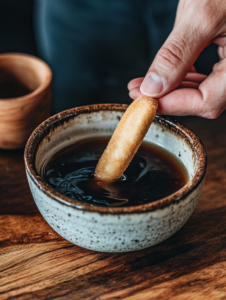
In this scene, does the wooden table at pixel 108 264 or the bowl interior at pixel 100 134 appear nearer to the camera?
the wooden table at pixel 108 264

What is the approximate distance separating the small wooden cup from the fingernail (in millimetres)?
385

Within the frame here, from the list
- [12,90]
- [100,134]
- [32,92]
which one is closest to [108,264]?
[100,134]

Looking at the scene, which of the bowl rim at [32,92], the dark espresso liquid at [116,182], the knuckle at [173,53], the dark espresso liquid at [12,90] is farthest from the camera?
the dark espresso liquid at [12,90]

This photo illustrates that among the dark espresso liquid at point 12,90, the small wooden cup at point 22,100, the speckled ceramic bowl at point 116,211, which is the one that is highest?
the speckled ceramic bowl at point 116,211

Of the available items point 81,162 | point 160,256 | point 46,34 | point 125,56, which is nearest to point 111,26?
point 125,56

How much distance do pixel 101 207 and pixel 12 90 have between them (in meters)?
0.86

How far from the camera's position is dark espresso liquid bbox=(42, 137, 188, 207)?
76cm

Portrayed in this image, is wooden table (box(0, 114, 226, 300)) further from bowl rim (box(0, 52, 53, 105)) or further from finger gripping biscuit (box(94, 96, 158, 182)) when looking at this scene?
bowl rim (box(0, 52, 53, 105))

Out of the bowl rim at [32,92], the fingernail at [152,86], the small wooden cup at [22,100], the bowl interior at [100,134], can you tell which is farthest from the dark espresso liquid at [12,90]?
the fingernail at [152,86]

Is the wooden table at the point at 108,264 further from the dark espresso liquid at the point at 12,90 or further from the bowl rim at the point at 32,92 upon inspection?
the dark espresso liquid at the point at 12,90

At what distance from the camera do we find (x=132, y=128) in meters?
0.76

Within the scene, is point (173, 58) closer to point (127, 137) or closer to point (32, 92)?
point (127, 137)

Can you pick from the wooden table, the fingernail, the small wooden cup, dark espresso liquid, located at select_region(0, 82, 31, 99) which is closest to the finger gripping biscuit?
the fingernail

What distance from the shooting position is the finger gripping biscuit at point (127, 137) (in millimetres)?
756
